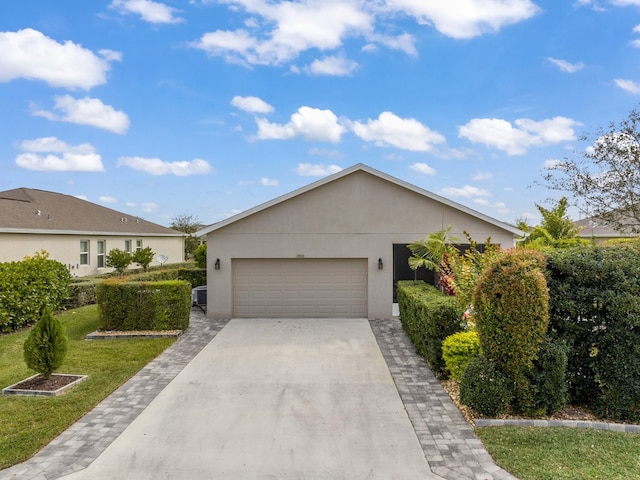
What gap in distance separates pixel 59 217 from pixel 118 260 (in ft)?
11.7

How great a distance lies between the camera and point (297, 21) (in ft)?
36.3

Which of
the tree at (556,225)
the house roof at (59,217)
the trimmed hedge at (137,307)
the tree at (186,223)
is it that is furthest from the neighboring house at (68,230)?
the tree at (556,225)

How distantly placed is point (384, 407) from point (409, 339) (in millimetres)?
4321

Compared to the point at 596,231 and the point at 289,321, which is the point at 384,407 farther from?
the point at 596,231

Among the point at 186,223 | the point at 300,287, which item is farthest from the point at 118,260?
the point at 186,223

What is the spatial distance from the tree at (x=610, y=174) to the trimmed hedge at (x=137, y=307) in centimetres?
1546

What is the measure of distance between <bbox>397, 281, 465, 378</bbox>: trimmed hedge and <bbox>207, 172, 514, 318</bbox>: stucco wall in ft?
11.1

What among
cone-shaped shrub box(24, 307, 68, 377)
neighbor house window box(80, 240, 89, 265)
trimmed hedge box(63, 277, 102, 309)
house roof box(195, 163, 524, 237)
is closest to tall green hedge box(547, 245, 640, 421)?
house roof box(195, 163, 524, 237)

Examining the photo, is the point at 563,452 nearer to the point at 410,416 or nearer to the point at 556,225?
the point at 410,416

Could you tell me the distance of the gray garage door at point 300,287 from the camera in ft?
43.4

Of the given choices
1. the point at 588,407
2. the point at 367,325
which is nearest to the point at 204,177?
the point at 367,325

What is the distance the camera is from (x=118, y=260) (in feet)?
68.5

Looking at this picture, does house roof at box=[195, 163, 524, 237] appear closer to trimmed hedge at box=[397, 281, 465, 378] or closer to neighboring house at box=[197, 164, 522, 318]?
neighboring house at box=[197, 164, 522, 318]

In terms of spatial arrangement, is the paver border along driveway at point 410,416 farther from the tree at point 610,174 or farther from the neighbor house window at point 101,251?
the neighbor house window at point 101,251
